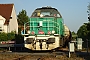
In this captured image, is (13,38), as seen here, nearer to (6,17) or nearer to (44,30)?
(6,17)

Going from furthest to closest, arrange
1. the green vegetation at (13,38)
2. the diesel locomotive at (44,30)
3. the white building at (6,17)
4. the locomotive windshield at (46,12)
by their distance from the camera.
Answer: the white building at (6,17), the green vegetation at (13,38), the locomotive windshield at (46,12), the diesel locomotive at (44,30)

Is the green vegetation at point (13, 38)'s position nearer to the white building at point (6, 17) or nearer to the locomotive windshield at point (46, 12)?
the white building at point (6, 17)

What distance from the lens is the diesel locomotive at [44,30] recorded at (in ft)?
49.5

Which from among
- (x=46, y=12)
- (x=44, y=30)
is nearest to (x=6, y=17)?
(x=46, y=12)

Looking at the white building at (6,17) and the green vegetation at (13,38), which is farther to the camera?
the white building at (6,17)

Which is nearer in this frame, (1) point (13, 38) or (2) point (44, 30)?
(2) point (44, 30)

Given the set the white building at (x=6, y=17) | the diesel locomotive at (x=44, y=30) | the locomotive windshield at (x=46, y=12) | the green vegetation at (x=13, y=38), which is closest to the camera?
the diesel locomotive at (x=44, y=30)

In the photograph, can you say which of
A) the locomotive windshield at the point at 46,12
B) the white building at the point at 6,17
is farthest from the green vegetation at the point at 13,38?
the locomotive windshield at the point at 46,12

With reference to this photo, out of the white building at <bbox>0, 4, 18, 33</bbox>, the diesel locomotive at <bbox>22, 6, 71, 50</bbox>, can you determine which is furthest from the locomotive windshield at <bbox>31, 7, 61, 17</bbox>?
the white building at <bbox>0, 4, 18, 33</bbox>

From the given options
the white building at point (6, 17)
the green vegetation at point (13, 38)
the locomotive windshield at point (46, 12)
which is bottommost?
the green vegetation at point (13, 38)

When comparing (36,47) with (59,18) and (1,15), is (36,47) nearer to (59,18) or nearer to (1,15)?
(59,18)

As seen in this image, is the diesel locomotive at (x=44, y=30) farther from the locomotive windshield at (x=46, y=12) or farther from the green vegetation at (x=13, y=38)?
the green vegetation at (x=13, y=38)

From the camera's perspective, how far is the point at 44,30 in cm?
1617

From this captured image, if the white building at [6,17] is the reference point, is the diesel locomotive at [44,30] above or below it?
below
